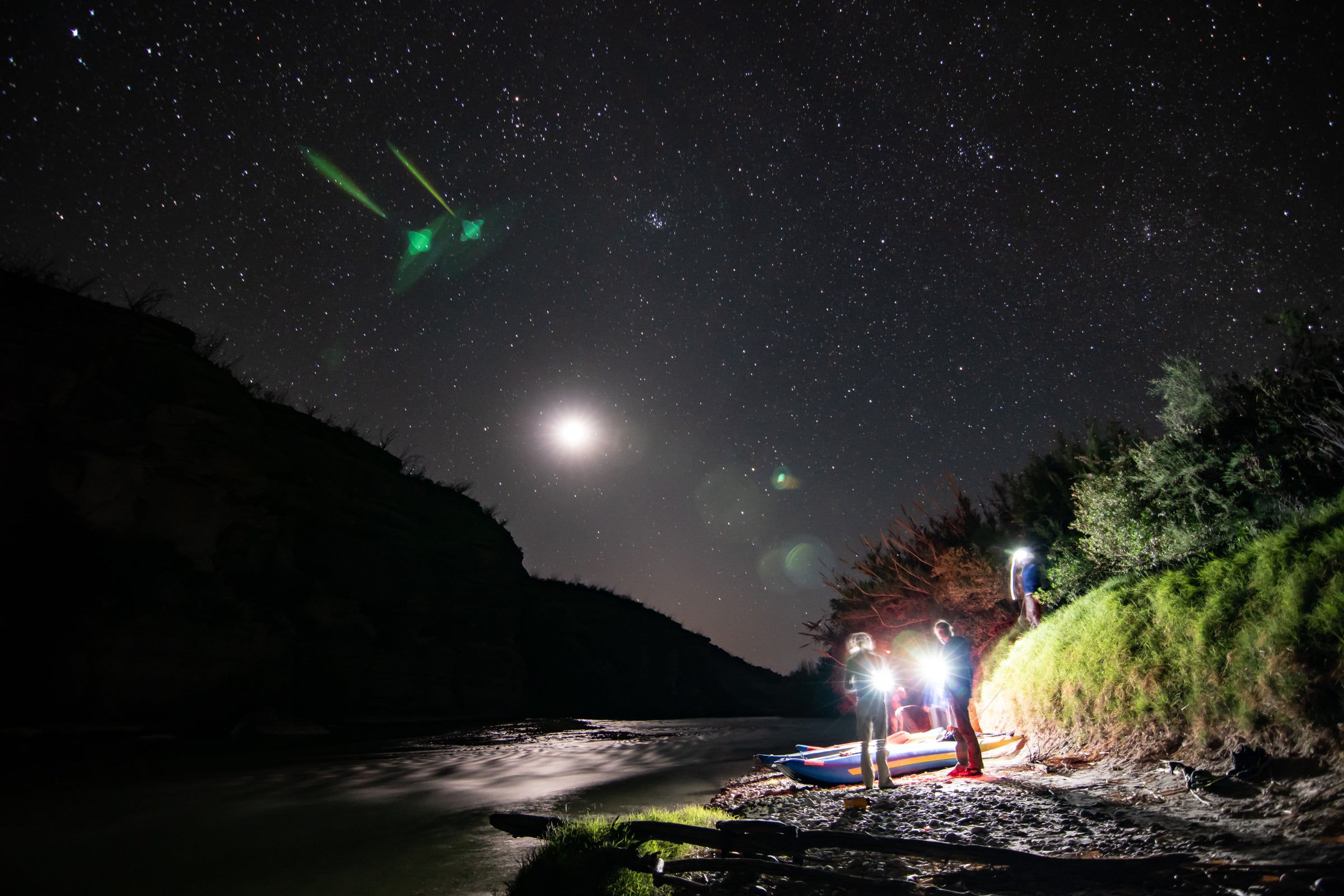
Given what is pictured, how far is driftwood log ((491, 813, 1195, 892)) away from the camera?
4012mm

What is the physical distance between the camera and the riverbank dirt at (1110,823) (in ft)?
12.6

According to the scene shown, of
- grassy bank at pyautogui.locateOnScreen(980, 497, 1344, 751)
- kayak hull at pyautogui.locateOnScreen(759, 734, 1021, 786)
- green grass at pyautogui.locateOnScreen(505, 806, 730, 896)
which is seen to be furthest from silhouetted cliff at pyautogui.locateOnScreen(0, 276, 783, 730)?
grassy bank at pyautogui.locateOnScreen(980, 497, 1344, 751)

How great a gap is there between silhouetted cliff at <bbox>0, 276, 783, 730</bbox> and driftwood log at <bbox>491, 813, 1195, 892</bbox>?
72.3 ft

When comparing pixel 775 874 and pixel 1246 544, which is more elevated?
→ pixel 1246 544

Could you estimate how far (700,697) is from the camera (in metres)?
61.2

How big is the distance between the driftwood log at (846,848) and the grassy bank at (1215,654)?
111 inches

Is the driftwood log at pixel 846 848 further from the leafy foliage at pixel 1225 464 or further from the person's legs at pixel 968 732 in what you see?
the leafy foliage at pixel 1225 464

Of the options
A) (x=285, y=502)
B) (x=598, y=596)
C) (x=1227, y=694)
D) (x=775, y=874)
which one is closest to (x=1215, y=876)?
(x=775, y=874)

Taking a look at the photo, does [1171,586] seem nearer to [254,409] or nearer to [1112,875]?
[1112,875]

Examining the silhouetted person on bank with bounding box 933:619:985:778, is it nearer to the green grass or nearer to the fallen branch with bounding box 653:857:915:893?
the green grass

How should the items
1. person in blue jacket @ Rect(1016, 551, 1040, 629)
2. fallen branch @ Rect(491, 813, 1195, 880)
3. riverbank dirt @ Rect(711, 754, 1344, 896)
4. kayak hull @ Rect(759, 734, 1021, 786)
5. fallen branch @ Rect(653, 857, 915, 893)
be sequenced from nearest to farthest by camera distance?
1. riverbank dirt @ Rect(711, 754, 1344, 896)
2. fallen branch @ Rect(491, 813, 1195, 880)
3. fallen branch @ Rect(653, 857, 915, 893)
4. kayak hull @ Rect(759, 734, 1021, 786)
5. person in blue jacket @ Rect(1016, 551, 1040, 629)

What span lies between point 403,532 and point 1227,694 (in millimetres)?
34217

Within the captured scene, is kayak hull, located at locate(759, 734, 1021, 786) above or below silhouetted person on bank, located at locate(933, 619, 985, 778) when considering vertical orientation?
below

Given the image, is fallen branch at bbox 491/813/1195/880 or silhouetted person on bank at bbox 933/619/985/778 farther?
silhouetted person on bank at bbox 933/619/985/778
